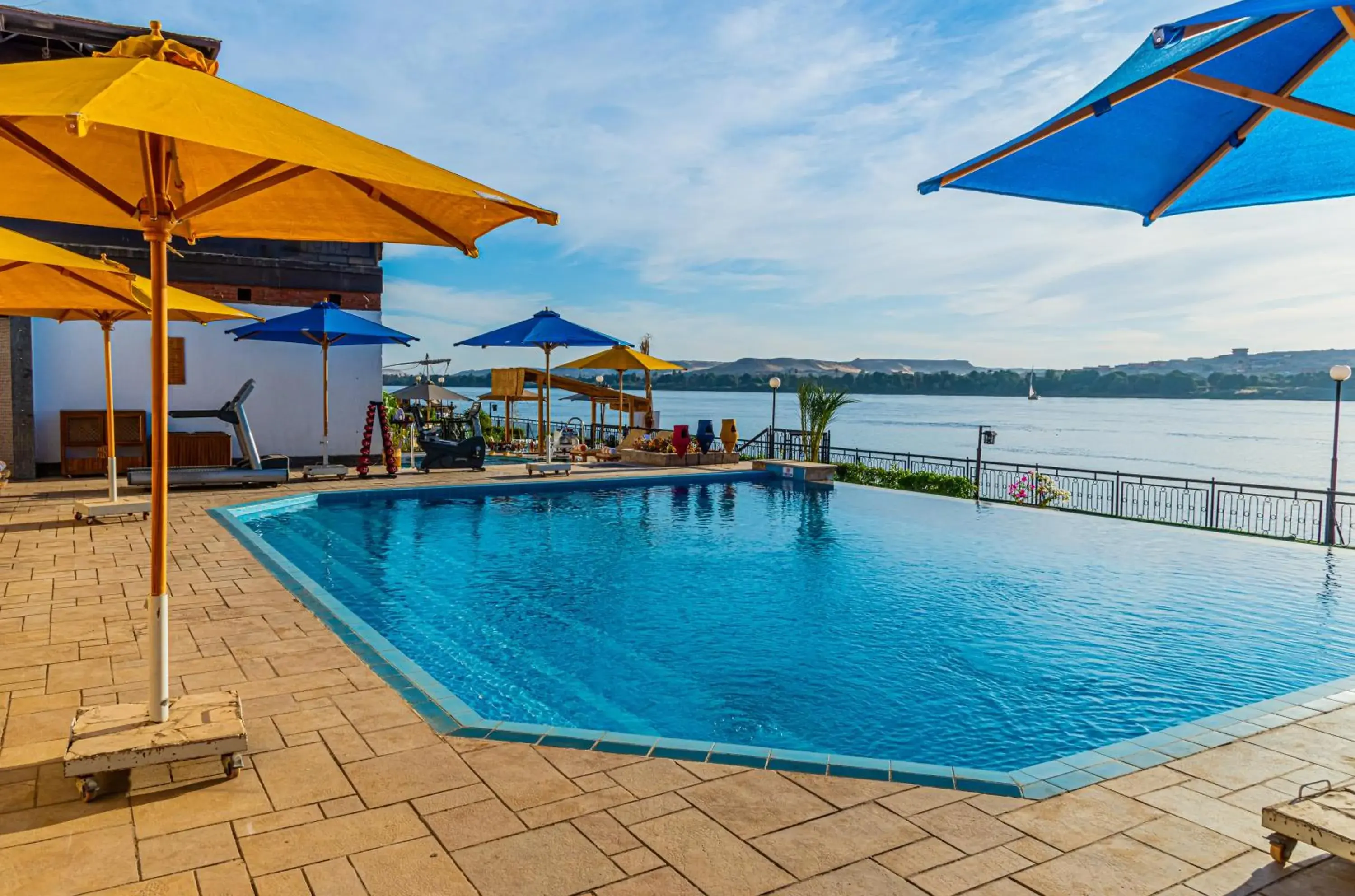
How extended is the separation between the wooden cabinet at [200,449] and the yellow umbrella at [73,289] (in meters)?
5.11

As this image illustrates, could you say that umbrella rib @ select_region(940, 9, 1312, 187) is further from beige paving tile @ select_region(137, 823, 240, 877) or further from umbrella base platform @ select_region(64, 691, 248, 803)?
umbrella base platform @ select_region(64, 691, 248, 803)

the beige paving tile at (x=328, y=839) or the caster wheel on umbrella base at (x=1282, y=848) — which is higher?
the caster wheel on umbrella base at (x=1282, y=848)

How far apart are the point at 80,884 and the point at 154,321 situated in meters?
1.90

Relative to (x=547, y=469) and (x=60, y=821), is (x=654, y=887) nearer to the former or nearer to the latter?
(x=60, y=821)

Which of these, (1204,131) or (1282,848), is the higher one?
(1204,131)

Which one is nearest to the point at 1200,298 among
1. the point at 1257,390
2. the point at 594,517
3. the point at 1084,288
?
the point at 1084,288

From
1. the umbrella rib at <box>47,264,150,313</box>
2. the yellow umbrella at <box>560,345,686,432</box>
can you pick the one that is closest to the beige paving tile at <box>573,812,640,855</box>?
the umbrella rib at <box>47,264,150,313</box>

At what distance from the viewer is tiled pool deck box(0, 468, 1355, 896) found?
2592 mm

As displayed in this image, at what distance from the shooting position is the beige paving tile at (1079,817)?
9.60 feet

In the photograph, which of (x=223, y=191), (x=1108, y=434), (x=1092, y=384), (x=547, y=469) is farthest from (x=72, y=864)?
(x=1092, y=384)

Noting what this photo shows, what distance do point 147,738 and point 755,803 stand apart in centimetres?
233

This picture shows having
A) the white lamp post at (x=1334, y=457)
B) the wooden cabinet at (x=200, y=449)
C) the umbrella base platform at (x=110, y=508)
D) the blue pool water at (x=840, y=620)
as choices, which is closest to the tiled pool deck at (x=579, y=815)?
the blue pool water at (x=840, y=620)

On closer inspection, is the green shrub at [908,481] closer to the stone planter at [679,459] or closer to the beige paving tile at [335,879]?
the stone planter at [679,459]

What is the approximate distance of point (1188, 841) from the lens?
9.52 ft
